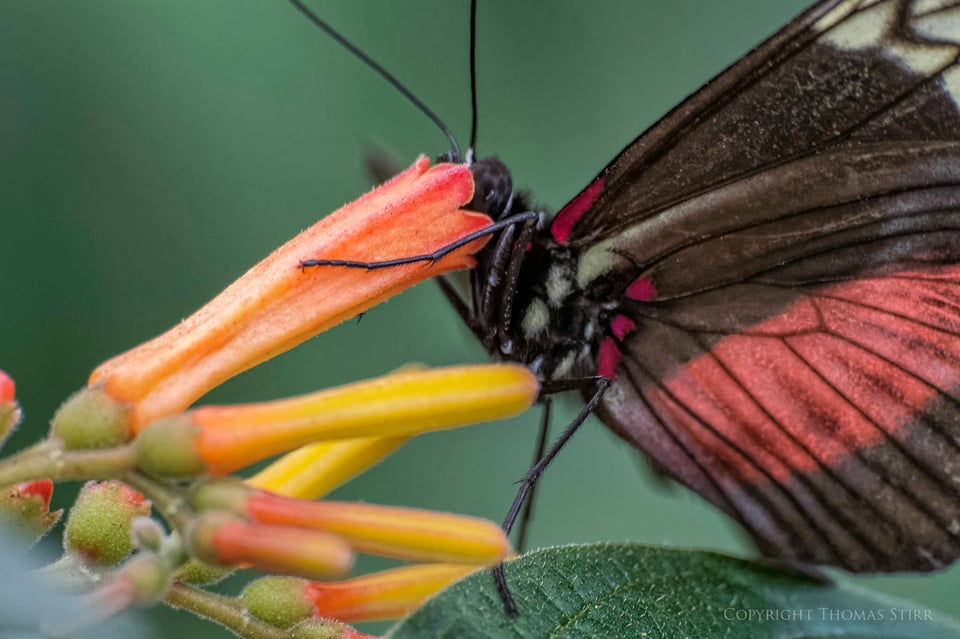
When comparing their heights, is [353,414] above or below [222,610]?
above

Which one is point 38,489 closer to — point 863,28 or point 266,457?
point 266,457

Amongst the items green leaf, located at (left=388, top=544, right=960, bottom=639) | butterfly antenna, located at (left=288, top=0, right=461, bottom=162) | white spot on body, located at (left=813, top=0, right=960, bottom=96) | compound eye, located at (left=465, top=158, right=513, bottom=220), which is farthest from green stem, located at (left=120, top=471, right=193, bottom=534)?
white spot on body, located at (left=813, top=0, right=960, bottom=96)

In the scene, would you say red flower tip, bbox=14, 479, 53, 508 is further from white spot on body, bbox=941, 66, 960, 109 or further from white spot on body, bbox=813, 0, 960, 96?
white spot on body, bbox=941, 66, 960, 109

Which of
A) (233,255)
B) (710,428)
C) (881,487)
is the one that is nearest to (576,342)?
(710,428)

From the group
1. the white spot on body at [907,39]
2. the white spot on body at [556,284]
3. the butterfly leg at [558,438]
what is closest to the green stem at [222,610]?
the butterfly leg at [558,438]

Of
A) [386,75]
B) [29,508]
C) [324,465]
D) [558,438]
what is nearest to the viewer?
[29,508]

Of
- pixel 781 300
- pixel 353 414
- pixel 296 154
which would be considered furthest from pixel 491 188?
pixel 296 154

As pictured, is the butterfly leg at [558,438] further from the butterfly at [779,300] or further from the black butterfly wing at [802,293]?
the black butterfly wing at [802,293]

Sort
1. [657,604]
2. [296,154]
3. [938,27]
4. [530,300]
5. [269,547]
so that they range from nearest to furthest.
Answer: [269,547], [657,604], [938,27], [530,300], [296,154]

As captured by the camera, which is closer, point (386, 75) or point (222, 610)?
point (222, 610)
